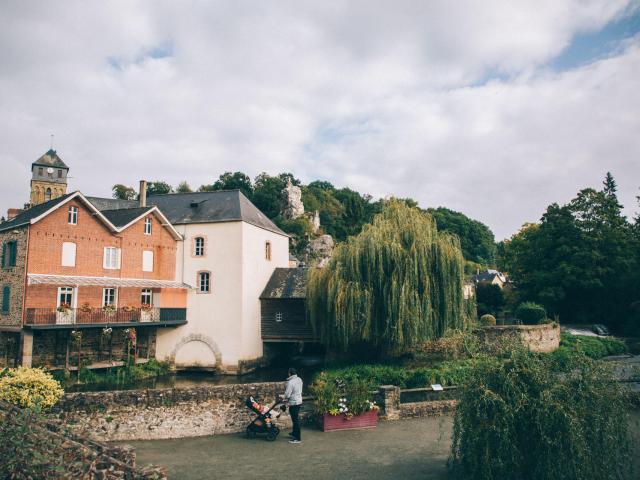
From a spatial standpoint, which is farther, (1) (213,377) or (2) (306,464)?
(1) (213,377)

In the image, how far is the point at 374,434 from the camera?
1011 centimetres

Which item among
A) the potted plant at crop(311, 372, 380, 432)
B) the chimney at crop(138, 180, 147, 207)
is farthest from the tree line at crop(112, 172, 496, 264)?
the potted plant at crop(311, 372, 380, 432)

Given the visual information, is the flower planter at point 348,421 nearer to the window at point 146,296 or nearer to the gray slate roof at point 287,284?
the gray slate roof at point 287,284

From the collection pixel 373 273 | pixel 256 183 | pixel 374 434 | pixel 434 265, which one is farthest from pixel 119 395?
pixel 256 183

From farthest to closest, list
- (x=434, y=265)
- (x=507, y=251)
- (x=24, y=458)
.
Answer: (x=507, y=251), (x=434, y=265), (x=24, y=458)

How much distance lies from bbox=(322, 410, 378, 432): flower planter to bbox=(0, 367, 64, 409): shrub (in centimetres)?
585

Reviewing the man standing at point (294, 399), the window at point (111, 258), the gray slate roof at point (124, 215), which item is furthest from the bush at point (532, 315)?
the window at point (111, 258)

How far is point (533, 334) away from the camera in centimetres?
Result: 2258

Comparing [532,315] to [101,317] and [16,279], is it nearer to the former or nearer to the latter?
[101,317]

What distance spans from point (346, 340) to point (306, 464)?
987 centimetres

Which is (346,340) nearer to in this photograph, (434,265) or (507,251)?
(434,265)

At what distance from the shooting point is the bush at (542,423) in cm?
618

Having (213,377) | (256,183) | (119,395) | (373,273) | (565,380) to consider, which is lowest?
(213,377)

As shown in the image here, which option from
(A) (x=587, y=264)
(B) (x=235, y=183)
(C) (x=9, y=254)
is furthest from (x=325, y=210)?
(C) (x=9, y=254)
